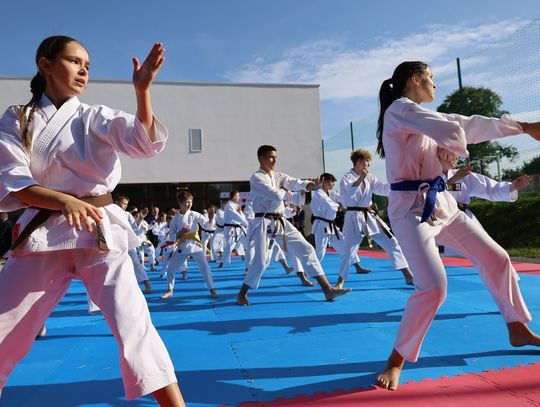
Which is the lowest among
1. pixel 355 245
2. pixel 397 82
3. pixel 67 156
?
pixel 355 245

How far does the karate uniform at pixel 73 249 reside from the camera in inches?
59.2

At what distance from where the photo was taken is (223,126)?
18.2 meters

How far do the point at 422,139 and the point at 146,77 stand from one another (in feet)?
4.94

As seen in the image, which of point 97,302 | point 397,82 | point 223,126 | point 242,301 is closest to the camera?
point 97,302

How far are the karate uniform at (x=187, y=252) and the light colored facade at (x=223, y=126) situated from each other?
38.1 feet

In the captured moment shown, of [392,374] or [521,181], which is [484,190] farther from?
[392,374]

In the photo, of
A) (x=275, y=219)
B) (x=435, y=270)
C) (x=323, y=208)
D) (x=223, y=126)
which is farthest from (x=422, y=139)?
(x=223, y=126)

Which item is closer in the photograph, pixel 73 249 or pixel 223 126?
pixel 73 249

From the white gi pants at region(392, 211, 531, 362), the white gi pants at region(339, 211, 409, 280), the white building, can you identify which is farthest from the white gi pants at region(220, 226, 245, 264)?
the white gi pants at region(392, 211, 531, 362)

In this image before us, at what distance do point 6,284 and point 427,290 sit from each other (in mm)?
1879

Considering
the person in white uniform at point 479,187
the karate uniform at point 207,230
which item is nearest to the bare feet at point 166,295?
the person in white uniform at point 479,187

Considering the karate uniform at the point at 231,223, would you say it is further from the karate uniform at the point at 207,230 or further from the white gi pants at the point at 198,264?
the white gi pants at the point at 198,264

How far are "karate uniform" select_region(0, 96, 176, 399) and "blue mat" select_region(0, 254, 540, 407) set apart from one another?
2.79 ft

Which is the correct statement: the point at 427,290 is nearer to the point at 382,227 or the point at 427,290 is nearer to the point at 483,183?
the point at 483,183
